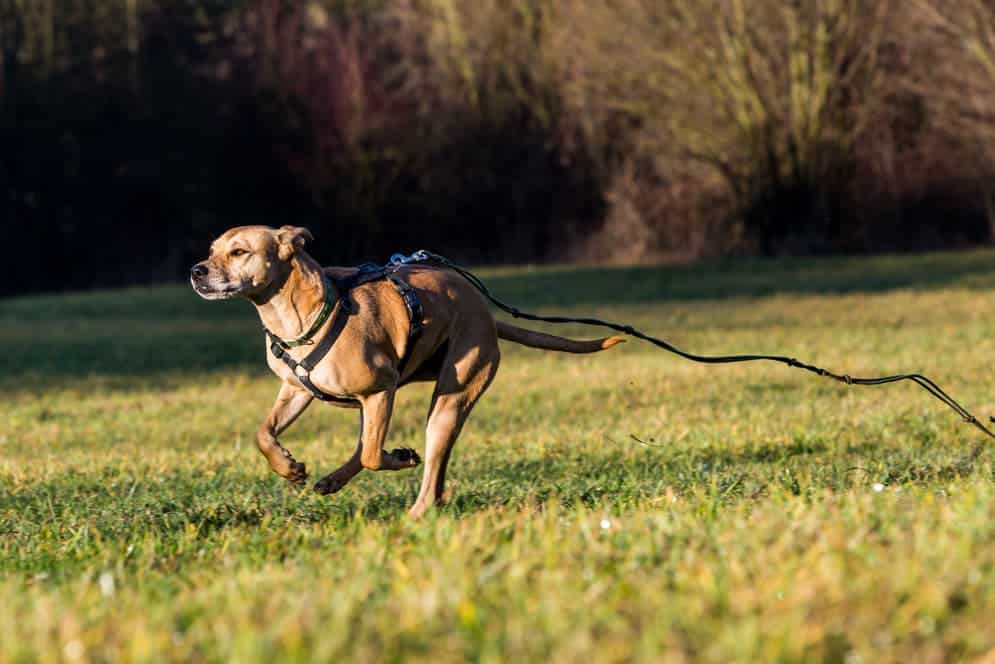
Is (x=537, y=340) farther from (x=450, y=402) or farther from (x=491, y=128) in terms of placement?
(x=491, y=128)

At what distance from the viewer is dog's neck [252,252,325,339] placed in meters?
6.29

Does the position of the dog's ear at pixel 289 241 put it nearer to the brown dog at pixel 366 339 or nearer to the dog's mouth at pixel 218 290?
the brown dog at pixel 366 339

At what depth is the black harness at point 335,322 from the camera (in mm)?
6238

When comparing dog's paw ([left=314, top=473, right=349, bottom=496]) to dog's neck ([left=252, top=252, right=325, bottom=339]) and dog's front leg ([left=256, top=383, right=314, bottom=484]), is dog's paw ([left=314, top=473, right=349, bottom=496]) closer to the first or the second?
dog's front leg ([left=256, top=383, right=314, bottom=484])

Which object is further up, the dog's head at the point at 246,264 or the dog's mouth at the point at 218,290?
the dog's head at the point at 246,264

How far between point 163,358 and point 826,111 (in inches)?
714

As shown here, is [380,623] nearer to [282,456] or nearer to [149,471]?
[282,456]

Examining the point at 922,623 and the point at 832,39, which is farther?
the point at 832,39

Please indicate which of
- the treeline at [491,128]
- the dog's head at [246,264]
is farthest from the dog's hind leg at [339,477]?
the treeline at [491,128]

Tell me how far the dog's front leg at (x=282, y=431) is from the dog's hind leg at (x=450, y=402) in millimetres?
583

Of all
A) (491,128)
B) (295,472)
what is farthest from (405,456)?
(491,128)

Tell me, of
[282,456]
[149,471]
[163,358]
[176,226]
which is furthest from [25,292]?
[282,456]

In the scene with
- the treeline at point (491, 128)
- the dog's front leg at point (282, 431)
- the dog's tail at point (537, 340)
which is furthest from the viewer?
the treeline at point (491, 128)

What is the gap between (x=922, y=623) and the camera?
3328 millimetres
